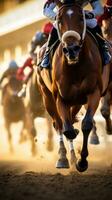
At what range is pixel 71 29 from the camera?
7.93m

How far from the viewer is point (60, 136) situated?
32.0 feet

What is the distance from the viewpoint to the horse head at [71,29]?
7867 millimetres

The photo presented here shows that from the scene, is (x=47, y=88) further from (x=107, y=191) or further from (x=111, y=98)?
(x=107, y=191)

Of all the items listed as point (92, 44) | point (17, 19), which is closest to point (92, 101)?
point (92, 44)

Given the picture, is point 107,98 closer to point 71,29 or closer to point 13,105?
point 71,29

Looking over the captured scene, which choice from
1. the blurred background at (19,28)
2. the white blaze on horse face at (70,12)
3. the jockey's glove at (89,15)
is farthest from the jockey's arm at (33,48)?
the blurred background at (19,28)

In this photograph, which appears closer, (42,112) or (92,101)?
(92,101)

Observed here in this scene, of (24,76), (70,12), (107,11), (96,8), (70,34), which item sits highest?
(24,76)

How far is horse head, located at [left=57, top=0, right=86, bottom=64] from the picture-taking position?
25.8 ft

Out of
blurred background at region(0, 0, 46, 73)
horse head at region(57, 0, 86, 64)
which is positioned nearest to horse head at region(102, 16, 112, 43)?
horse head at region(57, 0, 86, 64)

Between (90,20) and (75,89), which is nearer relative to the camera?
(75,89)

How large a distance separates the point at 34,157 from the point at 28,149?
1.08m

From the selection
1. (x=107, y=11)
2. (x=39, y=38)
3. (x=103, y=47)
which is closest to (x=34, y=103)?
(x=39, y=38)

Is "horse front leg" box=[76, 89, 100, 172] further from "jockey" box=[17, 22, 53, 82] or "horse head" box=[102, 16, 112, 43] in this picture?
"jockey" box=[17, 22, 53, 82]
